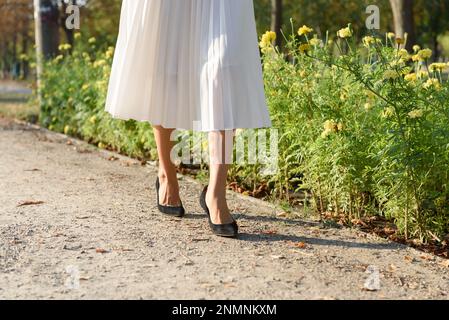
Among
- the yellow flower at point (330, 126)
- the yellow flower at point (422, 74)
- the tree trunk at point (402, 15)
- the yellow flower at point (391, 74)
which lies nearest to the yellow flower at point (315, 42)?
the yellow flower at point (422, 74)

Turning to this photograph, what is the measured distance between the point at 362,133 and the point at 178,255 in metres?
1.36

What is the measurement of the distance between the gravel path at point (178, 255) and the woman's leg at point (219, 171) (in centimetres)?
13

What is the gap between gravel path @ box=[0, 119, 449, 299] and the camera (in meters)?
3.09

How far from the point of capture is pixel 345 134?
435 centimetres

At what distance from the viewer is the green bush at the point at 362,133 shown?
3947 mm

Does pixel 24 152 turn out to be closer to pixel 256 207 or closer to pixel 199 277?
pixel 256 207

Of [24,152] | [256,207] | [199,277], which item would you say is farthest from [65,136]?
[199,277]

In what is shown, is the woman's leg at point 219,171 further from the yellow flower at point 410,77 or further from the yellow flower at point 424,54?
the yellow flower at point 424,54

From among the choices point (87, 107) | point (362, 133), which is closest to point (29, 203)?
point (362, 133)

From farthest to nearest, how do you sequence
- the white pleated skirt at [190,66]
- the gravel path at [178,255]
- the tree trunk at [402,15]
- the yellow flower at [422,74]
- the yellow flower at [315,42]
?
1. the tree trunk at [402,15]
2. the yellow flower at [315,42]
3. the yellow flower at [422,74]
4. the white pleated skirt at [190,66]
5. the gravel path at [178,255]

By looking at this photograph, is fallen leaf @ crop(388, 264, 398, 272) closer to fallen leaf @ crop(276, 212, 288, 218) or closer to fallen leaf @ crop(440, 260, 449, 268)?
fallen leaf @ crop(440, 260, 449, 268)

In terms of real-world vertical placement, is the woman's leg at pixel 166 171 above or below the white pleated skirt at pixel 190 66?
below

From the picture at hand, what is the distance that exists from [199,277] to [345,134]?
1.49 m

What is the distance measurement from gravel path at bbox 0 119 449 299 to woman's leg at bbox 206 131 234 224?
5.2 inches
